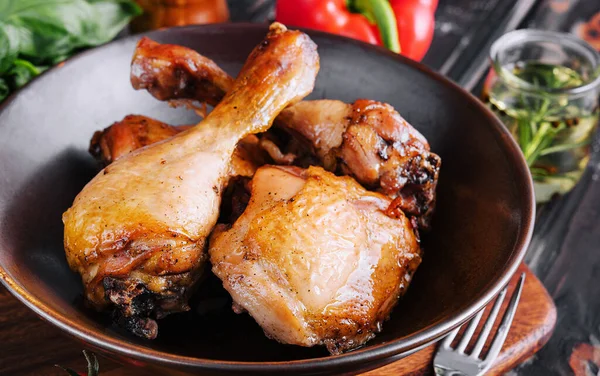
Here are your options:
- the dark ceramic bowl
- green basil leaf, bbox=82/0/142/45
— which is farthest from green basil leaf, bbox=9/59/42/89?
the dark ceramic bowl

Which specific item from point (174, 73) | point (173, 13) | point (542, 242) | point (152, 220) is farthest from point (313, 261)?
point (173, 13)

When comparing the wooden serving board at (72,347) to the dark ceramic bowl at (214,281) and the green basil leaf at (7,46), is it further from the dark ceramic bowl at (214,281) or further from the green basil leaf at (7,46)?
the green basil leaf at (7,46)

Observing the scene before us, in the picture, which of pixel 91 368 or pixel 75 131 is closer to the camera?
pixel 91 368

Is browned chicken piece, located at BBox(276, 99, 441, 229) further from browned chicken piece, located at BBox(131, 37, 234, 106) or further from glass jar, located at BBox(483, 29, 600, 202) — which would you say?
glass jar, located at BBox(483, 29, 600, 202)

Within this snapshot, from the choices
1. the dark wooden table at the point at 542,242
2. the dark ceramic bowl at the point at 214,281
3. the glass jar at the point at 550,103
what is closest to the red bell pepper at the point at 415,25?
the dark wooden table at the point at 542,242

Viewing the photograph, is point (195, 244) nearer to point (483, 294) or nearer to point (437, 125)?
point (483, 294)

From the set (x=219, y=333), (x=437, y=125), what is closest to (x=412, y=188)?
(x=437, y=125)
